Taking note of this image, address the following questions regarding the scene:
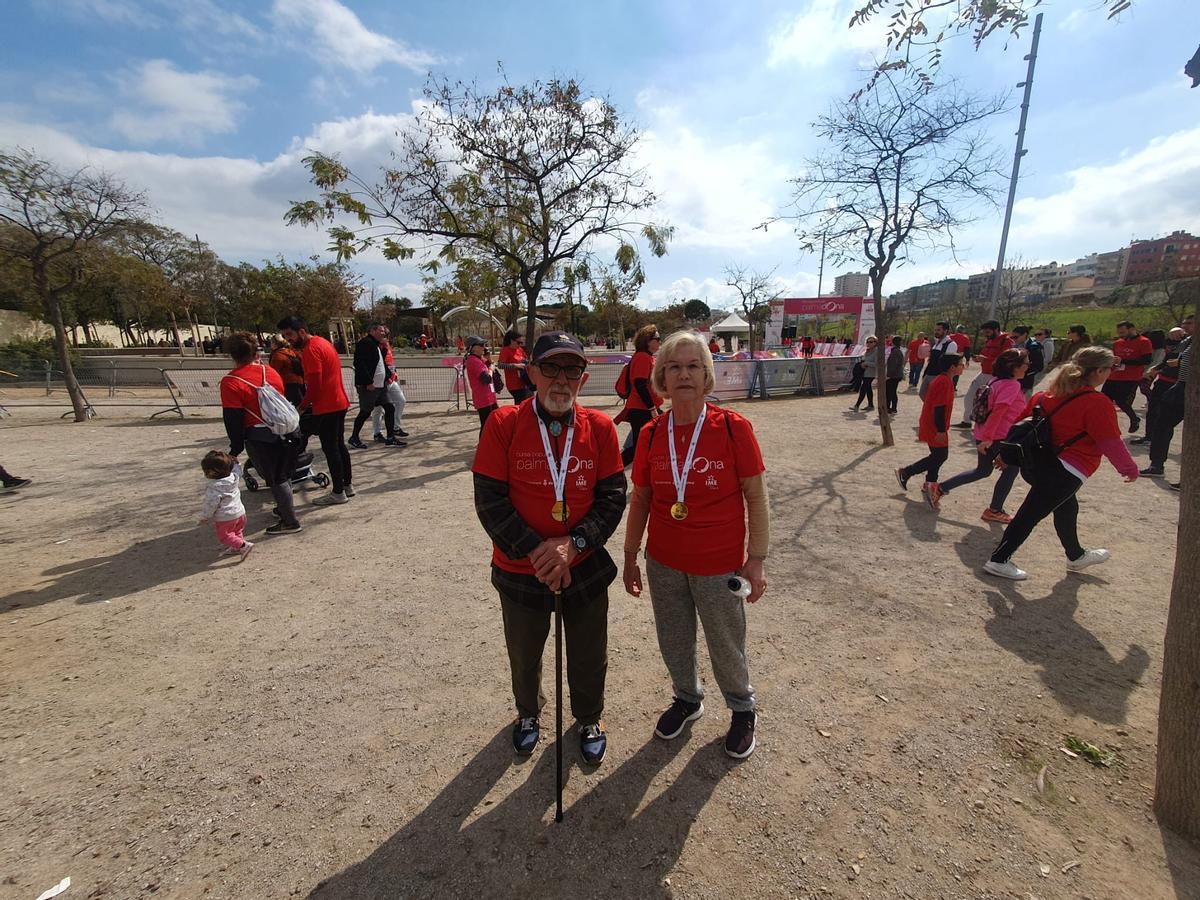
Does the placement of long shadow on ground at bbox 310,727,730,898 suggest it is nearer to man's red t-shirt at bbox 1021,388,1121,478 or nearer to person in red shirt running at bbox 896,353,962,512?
man's red t-shirt at bbox 1021,388,1121,478

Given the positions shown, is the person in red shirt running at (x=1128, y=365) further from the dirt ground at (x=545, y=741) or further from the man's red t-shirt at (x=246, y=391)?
the man's red t-shirt at (x=246, y=391)

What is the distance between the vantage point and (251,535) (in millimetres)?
5211

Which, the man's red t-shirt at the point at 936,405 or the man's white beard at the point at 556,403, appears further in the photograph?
the man's red t-shirt at the point at 936,405

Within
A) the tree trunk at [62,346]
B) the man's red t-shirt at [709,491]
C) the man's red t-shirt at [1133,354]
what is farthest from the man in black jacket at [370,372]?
the man's red t-shirt at [1133,354]

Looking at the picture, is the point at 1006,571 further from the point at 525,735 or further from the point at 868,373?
the point at 868,373

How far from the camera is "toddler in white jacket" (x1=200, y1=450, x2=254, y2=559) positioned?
4.42m

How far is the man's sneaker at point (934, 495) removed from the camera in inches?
223

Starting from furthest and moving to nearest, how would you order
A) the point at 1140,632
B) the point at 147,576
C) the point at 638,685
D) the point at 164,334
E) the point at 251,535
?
the point at 164,334
the point at 251,535
the point at 147,576
the point at 1140,632
the point at 638,685

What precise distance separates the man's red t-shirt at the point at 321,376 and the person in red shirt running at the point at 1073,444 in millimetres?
6808

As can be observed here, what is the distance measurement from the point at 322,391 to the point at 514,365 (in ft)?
9.21

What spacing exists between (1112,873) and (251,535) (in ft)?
22.1

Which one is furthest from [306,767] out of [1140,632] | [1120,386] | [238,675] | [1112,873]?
[1120,386]

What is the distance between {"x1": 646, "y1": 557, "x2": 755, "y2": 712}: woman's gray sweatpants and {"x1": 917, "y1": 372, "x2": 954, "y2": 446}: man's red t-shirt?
15.0 ft

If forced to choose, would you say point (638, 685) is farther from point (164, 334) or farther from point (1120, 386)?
point (164, 334)
